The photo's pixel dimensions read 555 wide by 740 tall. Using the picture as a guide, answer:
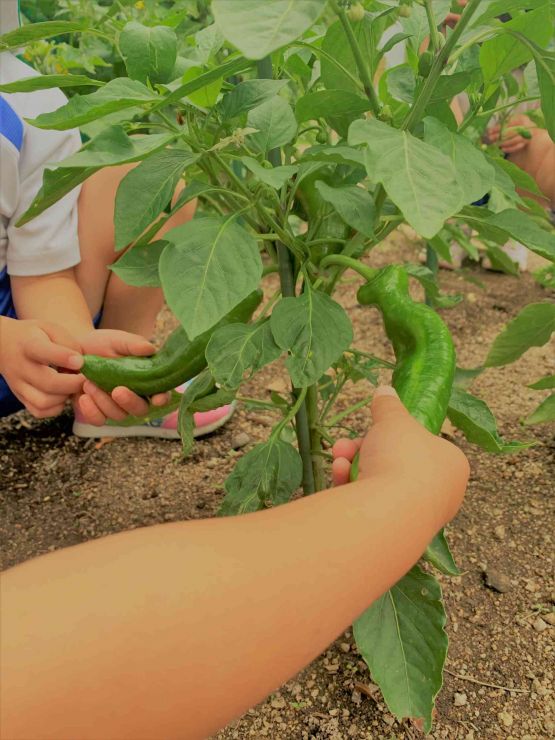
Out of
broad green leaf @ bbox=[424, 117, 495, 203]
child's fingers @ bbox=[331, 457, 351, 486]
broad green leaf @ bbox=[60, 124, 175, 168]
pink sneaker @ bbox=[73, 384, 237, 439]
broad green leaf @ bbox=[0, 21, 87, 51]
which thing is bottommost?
pink sneaker @ bbox=[73, 384, 237, 439]

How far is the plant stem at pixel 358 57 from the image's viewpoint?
2.52 feet

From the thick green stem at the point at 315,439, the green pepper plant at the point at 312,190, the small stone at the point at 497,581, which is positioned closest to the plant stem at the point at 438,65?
the green pepper plant at the point at 312,190

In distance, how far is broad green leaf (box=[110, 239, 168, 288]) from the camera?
3.16ft

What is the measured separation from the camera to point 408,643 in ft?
3.31

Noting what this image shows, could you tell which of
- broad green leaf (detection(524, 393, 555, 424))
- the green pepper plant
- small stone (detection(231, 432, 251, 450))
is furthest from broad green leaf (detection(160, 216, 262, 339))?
small stone (detection(231, 432, 251, 450))

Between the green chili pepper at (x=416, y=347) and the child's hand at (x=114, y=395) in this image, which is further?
the child's hand at (x=114, y=395)

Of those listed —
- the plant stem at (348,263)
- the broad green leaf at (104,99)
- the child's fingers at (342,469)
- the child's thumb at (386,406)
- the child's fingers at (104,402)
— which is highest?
the broad green leaf at (104,99)

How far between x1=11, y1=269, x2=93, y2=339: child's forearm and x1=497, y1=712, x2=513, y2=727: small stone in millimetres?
975

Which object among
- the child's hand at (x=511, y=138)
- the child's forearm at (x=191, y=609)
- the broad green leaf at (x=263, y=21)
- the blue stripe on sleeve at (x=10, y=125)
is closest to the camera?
the broad green leaf at (x=263, y=21)

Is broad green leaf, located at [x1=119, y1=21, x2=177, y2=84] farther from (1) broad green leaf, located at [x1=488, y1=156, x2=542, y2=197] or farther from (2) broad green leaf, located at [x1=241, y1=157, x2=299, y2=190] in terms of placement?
(1) broad green leaf, located at [x1=488, y1=156, x2=542, y2=197]

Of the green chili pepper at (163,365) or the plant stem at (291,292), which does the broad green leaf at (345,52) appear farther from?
the green chili pepper at (163,365)

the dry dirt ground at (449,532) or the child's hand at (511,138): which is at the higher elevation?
the child's hand at (511,138)

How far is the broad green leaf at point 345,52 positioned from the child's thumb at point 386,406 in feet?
1.23

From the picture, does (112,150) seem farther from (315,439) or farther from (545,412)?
(545,412)
